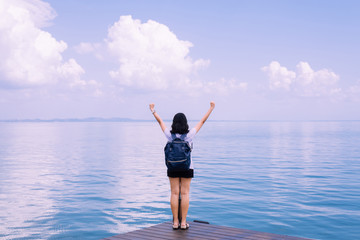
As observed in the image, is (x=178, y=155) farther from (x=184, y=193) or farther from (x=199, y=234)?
(x=199, y=234)

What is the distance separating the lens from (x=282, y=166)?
30.6m

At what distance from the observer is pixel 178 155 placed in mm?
6812

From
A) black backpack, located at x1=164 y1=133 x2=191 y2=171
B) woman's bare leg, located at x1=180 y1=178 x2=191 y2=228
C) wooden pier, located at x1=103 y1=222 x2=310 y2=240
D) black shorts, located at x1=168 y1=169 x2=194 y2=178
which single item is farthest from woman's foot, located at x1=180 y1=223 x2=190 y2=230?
black backpack, located at x1=164 y1=133 x2=191 y2=171

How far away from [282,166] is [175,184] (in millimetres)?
25262

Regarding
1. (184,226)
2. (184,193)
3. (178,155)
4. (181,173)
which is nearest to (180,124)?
(178,155)

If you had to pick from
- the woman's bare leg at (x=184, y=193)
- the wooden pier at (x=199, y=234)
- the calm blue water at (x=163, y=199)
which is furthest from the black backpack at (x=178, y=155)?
the calm blue water at (x=163, y=199)

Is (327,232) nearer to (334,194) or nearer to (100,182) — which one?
(334,194)

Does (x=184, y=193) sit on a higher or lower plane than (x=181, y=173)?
lower

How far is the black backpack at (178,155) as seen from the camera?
6.80m

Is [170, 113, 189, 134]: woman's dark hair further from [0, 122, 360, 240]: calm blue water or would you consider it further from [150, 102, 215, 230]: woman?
[0, 122, 360, 240]: calm blue water

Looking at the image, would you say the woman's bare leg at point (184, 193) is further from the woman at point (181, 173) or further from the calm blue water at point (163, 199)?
the calm blue water at point (163, 199)

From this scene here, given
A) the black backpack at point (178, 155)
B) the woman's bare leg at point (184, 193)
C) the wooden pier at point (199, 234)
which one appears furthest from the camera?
the wooden pier at point (199, 234)

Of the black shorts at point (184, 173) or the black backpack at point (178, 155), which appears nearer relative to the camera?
the black backpack at point (178, 155)

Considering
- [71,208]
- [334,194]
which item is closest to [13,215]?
[71,208]
